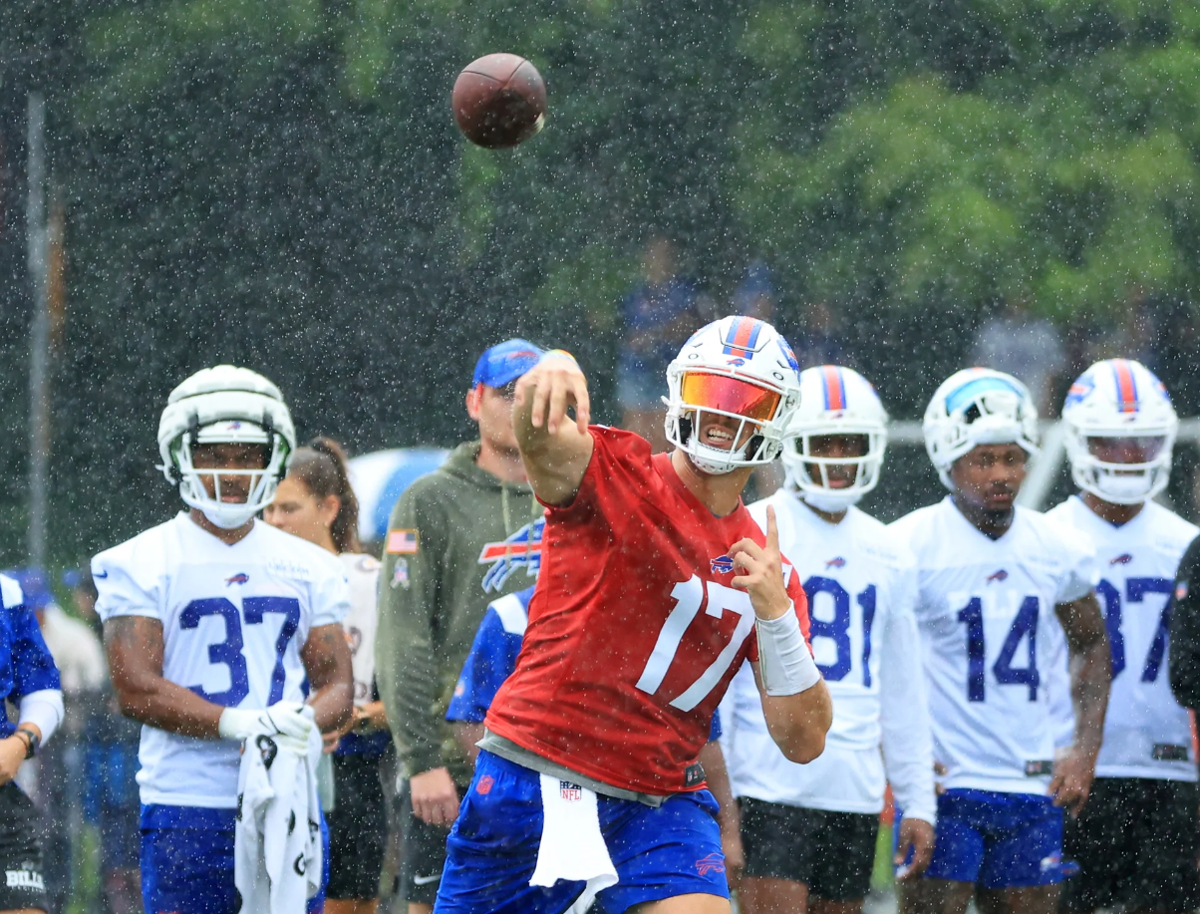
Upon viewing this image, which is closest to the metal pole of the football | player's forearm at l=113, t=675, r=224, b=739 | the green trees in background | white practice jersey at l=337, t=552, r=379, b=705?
the green trees in background

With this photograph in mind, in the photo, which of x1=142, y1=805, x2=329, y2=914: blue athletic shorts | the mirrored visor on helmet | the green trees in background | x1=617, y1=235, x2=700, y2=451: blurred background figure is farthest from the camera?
the green trees in background

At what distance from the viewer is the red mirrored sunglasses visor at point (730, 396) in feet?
14.7

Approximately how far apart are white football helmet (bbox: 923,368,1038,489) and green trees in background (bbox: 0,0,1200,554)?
12.2 feet

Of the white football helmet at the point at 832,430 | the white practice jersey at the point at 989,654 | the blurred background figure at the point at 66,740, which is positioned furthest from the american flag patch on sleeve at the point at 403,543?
the blurred background figure at the point at 66,740

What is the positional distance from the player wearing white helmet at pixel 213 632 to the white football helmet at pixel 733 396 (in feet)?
5.32

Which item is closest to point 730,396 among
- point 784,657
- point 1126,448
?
point 784,657

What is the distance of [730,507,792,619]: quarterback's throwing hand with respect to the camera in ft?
14.0

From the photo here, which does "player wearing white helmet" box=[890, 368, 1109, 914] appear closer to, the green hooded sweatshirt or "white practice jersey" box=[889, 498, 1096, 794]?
"white practice jersey" box=[889, 498, 1096, 794]

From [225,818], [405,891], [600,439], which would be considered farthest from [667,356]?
[600,439]

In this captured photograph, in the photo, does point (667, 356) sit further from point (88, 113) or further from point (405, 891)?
point (405, 891)

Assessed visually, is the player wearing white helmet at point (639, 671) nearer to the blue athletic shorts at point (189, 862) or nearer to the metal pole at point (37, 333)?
the blue athletic shorts at point (189, 862)

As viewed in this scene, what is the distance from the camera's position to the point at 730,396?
4484mm

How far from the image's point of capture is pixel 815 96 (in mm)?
11016

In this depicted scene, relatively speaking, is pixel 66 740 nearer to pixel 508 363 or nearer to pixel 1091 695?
pixel 508 363
